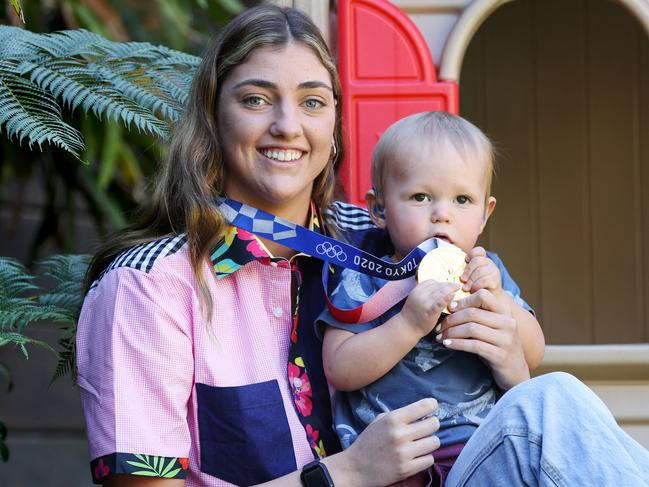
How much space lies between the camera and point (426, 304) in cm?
182

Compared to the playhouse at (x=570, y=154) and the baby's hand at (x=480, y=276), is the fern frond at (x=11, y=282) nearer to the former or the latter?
the baby's hand at (x=480, y=276)

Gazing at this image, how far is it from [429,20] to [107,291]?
129cm

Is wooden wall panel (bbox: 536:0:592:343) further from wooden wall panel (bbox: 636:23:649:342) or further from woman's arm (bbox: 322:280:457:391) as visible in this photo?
woman's arm (bbox: 322:280:457:391)

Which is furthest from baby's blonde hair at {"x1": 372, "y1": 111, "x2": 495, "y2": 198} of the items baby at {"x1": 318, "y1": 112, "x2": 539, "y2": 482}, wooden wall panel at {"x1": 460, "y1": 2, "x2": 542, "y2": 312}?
wooden wall panel at {"x1": 460, "y1": 2, "x2": 542, "y2": 312}

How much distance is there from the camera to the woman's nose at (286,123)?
1955mm

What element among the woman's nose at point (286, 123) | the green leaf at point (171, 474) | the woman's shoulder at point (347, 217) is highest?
the woman's nose at point (286, 123)

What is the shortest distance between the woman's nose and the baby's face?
0.68 ft

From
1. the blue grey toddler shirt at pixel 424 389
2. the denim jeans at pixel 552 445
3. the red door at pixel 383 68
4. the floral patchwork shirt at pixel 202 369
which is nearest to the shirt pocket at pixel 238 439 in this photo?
the floral patchwork shirt at pixel 202 369

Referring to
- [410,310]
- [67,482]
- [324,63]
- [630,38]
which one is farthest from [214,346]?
[67,482]

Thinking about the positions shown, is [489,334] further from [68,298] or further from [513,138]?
[513,138]

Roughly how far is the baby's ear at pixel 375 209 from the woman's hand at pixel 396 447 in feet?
1.47

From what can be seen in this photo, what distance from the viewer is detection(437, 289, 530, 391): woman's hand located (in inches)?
73.5

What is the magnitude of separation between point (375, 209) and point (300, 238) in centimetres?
20

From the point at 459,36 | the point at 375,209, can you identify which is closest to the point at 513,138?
the point at 459,36
